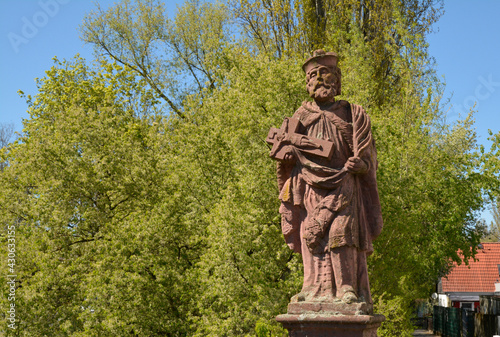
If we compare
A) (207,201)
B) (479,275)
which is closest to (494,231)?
(479,275)

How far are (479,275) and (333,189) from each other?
4015 cm

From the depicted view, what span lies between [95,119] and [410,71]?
34.6 feet

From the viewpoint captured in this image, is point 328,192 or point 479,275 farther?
point 479,275

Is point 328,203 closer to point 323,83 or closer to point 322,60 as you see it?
point 323,83

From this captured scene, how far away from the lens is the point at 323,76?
763 cm

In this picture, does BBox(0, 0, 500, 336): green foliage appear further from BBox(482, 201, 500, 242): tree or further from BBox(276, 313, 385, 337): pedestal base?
BBox(482, 201, 500, 242): tree

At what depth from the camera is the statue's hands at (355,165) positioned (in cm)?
716

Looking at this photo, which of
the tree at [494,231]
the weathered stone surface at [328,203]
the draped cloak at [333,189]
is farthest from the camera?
the tree at [494,231]

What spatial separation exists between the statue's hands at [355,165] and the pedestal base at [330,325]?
1.58 metres


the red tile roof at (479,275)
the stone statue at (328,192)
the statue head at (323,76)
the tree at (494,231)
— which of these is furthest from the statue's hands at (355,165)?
the tree at (494,231)

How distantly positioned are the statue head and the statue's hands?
0.90m

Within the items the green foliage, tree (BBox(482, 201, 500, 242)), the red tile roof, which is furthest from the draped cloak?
tree (BBox(482, 201, 500, 242))

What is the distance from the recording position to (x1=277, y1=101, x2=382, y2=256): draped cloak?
23.4 ft

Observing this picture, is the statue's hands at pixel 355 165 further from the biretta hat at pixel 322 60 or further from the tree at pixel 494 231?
the tree at pixel 494 231
